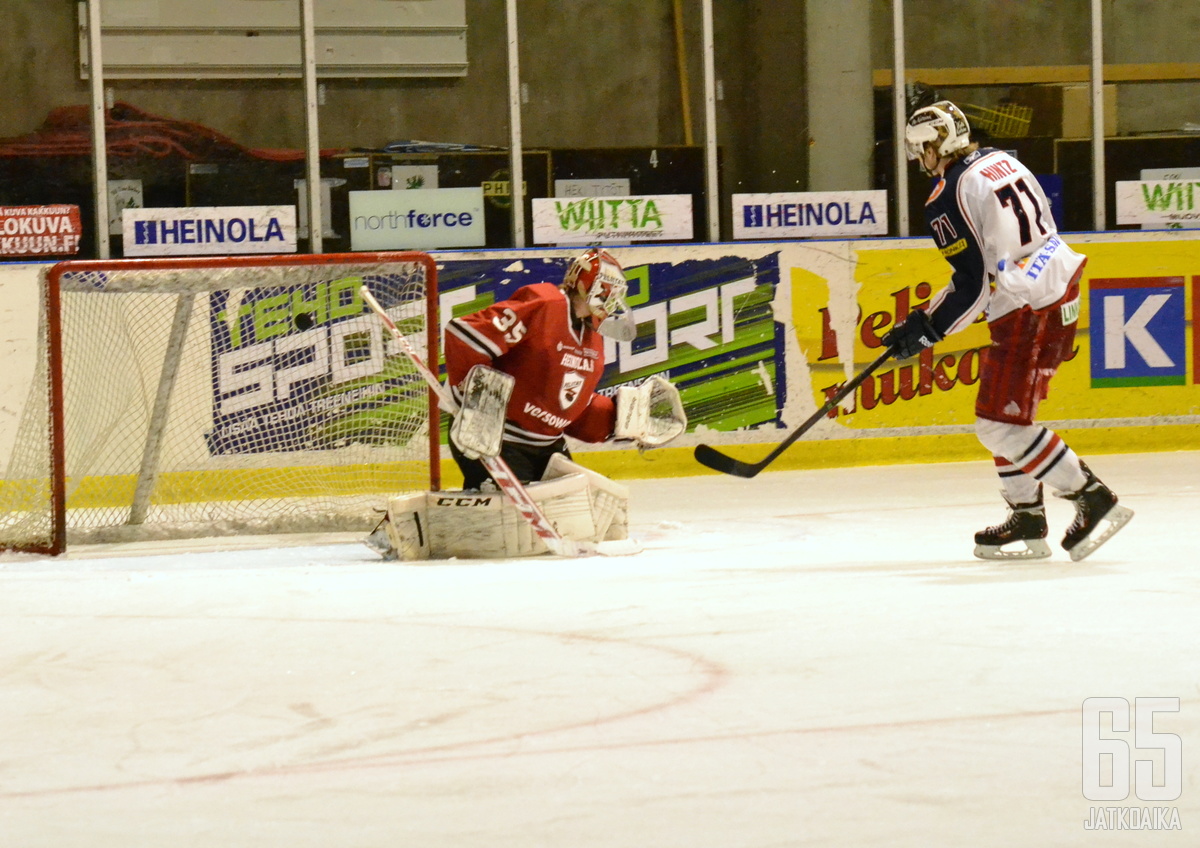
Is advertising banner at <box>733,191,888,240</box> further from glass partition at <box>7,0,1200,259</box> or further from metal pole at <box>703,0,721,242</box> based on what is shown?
metal pole at <box>703,0,721,242</box>

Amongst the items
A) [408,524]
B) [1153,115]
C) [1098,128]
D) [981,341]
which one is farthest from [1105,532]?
[1153,115]

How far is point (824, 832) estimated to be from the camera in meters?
1.94

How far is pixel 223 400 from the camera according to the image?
5.55 m

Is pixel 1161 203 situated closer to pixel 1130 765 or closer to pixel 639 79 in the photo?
pixel 639 79

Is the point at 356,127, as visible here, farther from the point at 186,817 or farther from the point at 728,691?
the point at 186,817

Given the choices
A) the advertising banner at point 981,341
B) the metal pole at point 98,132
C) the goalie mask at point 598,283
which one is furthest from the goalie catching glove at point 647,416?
the metal pole at point 98,132

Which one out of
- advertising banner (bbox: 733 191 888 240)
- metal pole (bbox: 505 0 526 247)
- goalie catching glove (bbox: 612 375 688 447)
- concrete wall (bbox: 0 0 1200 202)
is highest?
concrete wall (bbox: 0 0 1200 202)

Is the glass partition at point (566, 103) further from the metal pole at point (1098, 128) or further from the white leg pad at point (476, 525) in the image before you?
the white leg pad at point (476, 525)

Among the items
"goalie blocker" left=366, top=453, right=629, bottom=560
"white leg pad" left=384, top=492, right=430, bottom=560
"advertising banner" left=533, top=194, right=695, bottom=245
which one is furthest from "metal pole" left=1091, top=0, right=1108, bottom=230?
"white leg pad" left=384, top=492, right=430, bottom=560

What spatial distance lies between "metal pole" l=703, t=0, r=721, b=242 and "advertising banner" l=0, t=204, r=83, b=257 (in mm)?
2728

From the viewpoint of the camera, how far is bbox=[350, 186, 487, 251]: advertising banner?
23.3 ft

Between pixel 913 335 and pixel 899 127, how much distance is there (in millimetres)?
3677

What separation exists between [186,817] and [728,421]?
16.3 feet

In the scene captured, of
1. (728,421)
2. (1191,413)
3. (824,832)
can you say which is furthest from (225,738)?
(1191,413)
